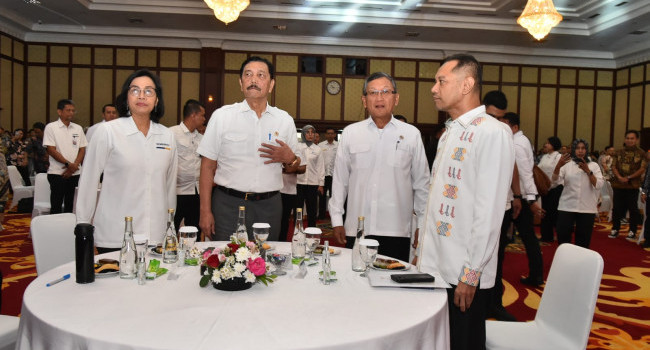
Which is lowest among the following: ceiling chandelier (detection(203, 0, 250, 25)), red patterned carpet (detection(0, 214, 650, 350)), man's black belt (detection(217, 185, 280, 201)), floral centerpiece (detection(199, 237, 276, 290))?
red patterned carpet (detection(0, 214, 650, 350))

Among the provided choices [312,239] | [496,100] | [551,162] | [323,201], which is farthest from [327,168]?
[312,239]

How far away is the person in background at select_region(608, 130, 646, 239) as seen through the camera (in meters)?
7.70

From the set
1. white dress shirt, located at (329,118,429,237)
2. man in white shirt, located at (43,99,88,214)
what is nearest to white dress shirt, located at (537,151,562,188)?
white dress shirt, located at (329,118,429,237)

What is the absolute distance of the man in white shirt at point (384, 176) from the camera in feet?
10.0

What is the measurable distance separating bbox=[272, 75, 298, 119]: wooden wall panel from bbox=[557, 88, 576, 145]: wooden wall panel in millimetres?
7158

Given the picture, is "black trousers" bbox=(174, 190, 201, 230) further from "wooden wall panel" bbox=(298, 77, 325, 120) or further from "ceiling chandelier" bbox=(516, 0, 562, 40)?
"wooden wall panel" bbox=(298, 77, 325, 120)

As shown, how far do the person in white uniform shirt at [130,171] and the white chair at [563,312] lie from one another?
1.87 m

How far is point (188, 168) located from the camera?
512 cm

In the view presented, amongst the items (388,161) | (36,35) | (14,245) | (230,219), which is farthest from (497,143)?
(36,35)

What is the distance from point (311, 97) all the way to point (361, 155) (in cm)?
1011

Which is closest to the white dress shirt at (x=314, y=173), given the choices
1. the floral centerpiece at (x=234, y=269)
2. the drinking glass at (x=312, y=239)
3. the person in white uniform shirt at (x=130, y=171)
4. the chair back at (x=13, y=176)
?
the chair back at (x=13, y=176)

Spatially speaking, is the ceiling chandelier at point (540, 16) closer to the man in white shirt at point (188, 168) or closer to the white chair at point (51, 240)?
the man in white shirt at point (188, 168)

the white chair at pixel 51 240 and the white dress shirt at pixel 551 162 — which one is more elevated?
the white dress shirt at pixel 551 162

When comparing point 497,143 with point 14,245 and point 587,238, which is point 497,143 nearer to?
point 587,238
